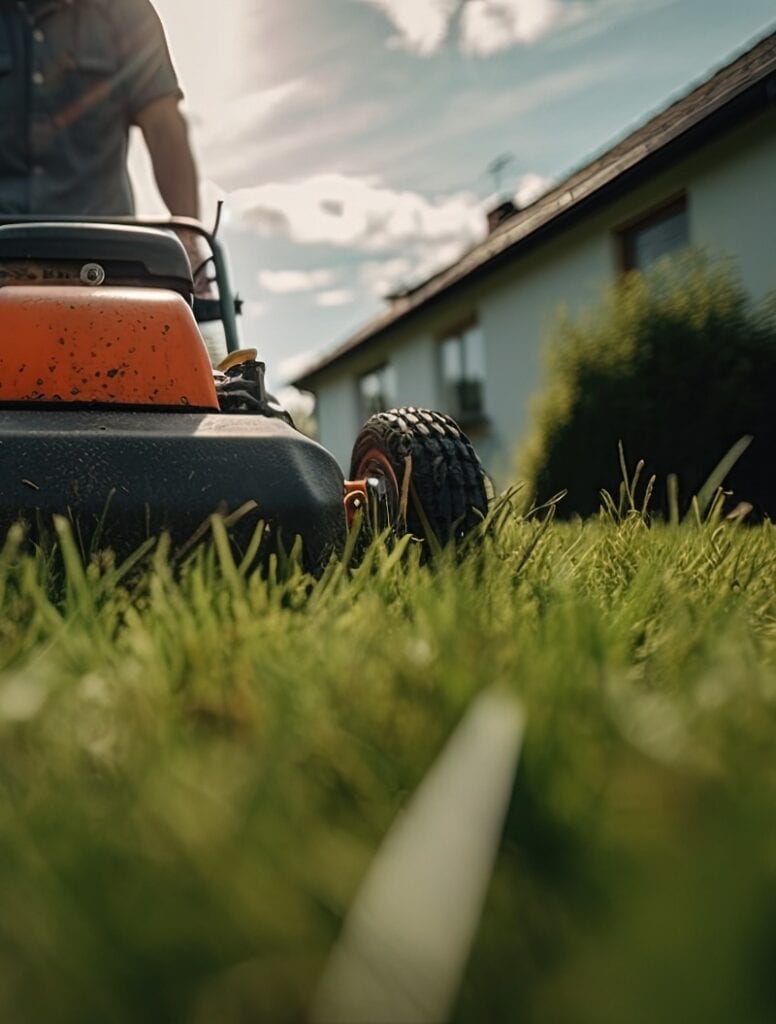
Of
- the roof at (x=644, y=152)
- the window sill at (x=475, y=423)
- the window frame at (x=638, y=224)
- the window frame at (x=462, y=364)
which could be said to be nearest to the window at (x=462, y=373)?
the window frame at (x=462, y=364)

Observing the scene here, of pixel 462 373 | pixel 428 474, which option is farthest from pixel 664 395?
pixel 462 373

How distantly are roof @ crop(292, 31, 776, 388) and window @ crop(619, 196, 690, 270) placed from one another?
0.49m

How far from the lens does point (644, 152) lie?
37.5 feet

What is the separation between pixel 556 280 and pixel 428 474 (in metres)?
11.5

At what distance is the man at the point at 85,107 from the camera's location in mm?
4316

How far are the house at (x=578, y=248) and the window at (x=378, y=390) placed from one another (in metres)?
0.07

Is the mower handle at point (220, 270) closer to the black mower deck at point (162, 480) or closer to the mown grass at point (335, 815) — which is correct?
the black mower deck at point (162, 480)

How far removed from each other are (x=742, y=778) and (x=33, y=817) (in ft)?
1.67

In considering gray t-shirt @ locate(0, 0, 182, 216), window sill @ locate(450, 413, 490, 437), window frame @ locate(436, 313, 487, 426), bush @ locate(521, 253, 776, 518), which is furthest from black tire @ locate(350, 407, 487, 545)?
window frame @ locate(436, 313, 487, 426)

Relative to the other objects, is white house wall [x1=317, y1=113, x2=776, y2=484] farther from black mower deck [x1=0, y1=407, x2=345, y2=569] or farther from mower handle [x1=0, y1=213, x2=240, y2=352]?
black mower deck [x1=0, y1=407, x2=345, y2=569]

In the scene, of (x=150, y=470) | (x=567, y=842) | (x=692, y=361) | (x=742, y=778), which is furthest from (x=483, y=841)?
(x=692, y=361)

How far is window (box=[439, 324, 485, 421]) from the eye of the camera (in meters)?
17.5

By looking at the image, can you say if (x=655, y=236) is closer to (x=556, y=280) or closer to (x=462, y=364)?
(x=556, y=280)

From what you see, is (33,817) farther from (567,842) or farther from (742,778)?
(742,778)
